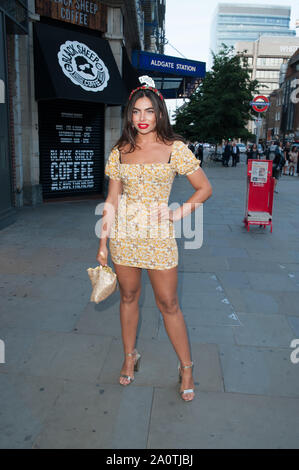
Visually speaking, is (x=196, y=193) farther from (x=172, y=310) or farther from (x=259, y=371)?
(x=259, y=371)

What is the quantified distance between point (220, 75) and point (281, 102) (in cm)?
4078

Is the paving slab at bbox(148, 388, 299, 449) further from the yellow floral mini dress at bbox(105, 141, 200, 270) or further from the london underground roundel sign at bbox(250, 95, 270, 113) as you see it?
the london underground roundel sign at bbox(250, 95, 270, 113)

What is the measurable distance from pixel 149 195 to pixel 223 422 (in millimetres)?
1503

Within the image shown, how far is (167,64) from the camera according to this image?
49.5ft

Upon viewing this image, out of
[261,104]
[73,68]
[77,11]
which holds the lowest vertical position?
[261,104]

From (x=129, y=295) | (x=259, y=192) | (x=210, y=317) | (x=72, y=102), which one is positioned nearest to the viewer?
(x=129, y=295)

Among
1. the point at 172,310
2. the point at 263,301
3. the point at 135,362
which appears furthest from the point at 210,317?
the point at 172,310

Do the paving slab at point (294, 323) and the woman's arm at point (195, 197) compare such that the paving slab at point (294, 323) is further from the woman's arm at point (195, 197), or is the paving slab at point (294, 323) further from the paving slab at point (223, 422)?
the woman's arm at point (195, 197)

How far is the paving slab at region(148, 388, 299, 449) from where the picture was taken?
2.51 metres

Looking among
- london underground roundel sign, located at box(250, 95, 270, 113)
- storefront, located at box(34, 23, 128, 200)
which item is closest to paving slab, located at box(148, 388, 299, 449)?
storefront, located at box(34, 23, 128, 200)

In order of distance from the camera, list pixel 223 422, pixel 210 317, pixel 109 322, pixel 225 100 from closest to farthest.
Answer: pixel 223 422, pixel 109 322, pixel 210 317, pixel 225 100

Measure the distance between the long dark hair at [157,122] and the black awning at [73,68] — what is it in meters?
7.57

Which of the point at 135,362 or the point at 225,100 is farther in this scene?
the point at 225,100

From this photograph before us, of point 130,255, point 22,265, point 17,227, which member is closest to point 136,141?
point 130,255
